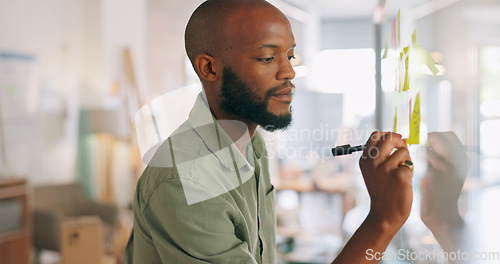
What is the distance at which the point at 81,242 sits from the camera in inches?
106

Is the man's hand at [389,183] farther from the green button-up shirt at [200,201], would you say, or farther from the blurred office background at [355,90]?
the green button-up shirt at [200,201]

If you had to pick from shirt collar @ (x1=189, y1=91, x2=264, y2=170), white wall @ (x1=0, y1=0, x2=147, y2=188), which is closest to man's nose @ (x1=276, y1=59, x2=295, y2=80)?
shirt collar @ (x1=189, y1=91, x2=264, y2=170)

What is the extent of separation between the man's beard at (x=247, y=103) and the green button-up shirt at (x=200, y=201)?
0.16ft

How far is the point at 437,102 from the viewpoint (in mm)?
609

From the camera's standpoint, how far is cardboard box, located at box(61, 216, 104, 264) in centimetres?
260

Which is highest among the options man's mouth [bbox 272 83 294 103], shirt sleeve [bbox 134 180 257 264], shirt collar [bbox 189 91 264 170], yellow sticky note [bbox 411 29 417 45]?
yellow sticky note [bbox 411 29 417 45]

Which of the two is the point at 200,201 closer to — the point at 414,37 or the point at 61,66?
the point at 414,37

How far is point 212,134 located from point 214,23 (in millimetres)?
153

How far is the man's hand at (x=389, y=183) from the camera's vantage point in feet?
1.87

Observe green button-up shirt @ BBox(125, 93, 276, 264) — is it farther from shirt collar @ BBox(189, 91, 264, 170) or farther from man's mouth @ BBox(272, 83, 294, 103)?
man's mouth @ BBox(272, 83, 294, 103)

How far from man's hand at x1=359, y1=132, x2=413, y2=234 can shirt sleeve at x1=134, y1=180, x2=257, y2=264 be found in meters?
0.17

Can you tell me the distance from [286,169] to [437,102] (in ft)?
1.35

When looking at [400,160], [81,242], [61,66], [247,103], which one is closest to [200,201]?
[247,103]

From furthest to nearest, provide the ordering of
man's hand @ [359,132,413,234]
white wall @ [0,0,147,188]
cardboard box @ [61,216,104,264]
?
white wall @ [0,0,147,188], cardboard box @ [61,216,104,264], man's hand @ [359,132,413,234]
